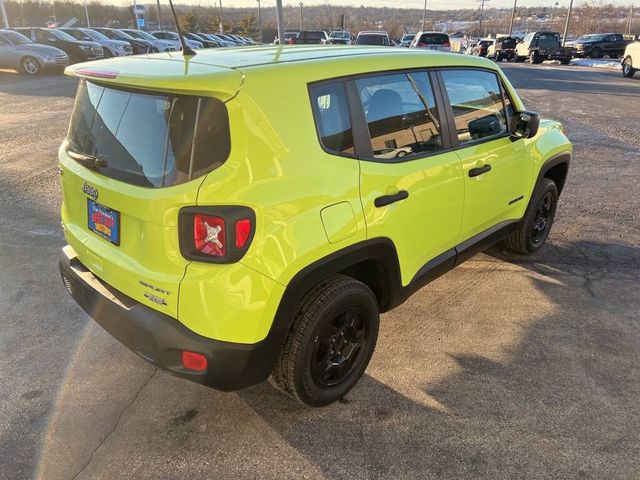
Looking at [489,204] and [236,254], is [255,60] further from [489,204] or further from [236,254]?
[489,204]

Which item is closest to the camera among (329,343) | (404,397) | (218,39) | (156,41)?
(329,343)

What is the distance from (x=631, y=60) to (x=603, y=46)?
1403cm

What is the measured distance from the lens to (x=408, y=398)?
2.76 meters

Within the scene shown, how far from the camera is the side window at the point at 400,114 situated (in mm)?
2619

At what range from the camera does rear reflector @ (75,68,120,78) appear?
2.41 m

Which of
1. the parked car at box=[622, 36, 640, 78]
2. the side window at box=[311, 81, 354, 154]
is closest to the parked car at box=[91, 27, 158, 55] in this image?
the parked car at box=[622, 36, 640, 78]

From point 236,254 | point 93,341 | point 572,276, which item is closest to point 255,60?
point 236,254


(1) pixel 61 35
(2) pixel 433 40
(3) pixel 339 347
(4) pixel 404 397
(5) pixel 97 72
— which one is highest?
(2) pixel 433 40

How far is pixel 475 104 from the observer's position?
3381mm

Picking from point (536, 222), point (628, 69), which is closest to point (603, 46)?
point (628, 69)

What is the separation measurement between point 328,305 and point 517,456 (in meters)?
1.14

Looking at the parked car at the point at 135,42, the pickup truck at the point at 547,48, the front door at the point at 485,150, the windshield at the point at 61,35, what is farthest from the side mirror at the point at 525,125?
the pickup truck at the point at 547,48

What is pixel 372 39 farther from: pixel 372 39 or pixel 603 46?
pixel 603 46

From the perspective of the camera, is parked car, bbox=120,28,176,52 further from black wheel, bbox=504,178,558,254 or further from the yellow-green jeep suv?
the yellow-green jeep suv
